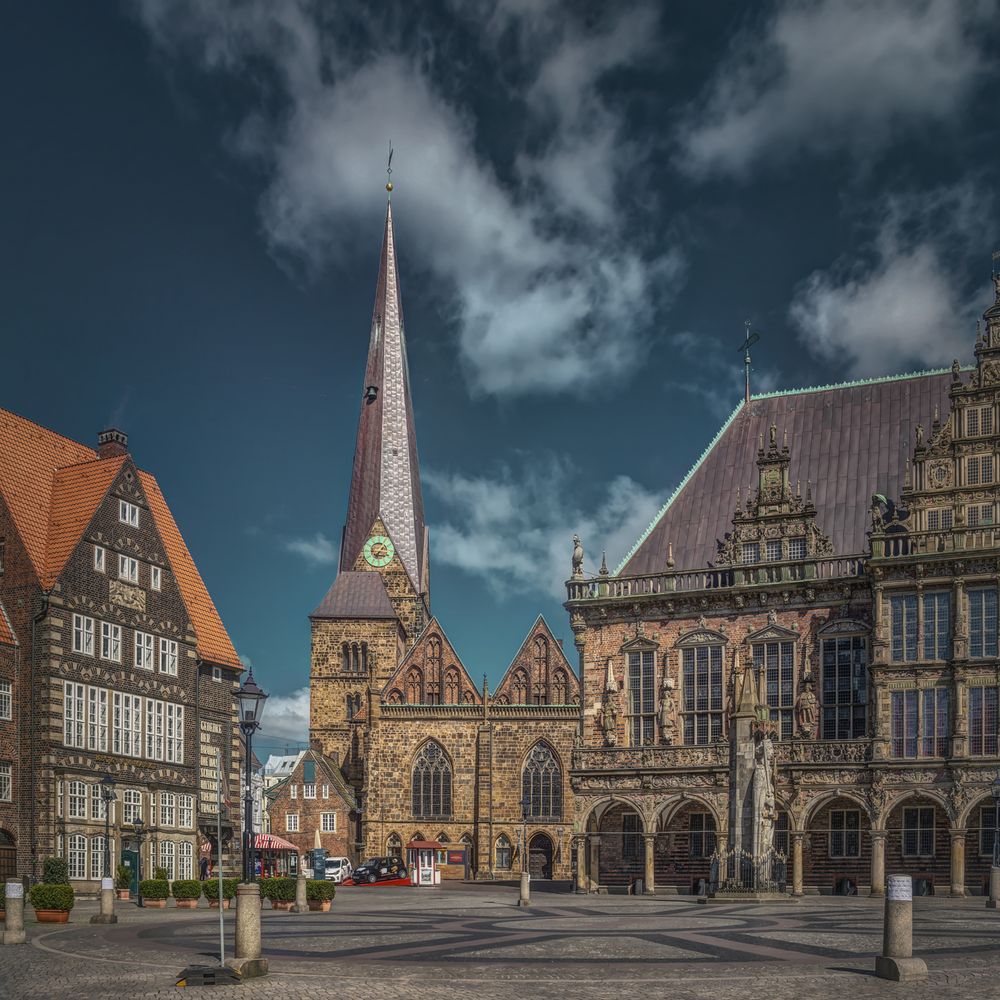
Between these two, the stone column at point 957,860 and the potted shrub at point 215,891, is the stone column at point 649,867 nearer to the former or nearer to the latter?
the stone column at point 957,860

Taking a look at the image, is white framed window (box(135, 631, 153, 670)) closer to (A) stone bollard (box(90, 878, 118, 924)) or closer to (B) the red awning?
(B) the red awning

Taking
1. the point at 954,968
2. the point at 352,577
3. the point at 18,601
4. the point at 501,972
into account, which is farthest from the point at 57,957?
the point at 352,577

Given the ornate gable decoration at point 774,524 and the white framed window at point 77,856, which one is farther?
the ornate gable decoration at point 774,524

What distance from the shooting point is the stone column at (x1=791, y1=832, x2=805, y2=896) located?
148 feet

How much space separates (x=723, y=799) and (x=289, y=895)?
18.5 m

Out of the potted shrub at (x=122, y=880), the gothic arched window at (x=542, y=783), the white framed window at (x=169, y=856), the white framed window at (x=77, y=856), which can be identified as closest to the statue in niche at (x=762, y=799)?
the potted shrub at (x=122, y=880)

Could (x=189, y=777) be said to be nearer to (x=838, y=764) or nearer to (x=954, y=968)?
(x=838, y=764)

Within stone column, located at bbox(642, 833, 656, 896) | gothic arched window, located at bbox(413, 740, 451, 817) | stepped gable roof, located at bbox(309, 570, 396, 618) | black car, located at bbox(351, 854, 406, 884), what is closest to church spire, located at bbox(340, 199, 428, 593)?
stepped gable roof, located at bbox(309, 570, 396, 618)

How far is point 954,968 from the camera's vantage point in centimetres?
1783

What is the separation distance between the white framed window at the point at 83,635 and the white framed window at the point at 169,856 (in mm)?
8165

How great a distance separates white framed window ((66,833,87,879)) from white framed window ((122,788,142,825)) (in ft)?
9.06

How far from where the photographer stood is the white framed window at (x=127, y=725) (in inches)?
1921

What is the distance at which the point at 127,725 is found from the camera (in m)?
49.5

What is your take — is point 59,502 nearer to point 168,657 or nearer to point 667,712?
point 168,657
